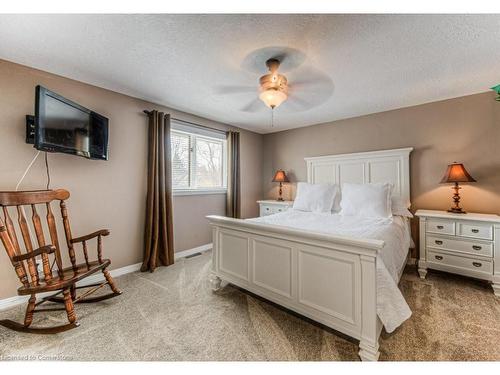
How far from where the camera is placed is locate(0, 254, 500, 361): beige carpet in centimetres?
147

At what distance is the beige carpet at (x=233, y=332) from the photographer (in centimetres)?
147

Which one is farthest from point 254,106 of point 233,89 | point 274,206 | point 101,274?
point 101,274

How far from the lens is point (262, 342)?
1.57 metres

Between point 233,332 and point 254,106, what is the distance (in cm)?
266

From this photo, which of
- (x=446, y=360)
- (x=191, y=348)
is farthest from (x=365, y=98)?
(x=191, y=348)

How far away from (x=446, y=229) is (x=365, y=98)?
5.98 feet

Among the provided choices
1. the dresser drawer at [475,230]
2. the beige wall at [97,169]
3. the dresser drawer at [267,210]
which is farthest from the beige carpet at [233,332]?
the dresser drawer at [267,210]

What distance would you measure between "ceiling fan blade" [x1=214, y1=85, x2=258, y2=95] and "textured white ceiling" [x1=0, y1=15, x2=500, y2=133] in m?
0.06

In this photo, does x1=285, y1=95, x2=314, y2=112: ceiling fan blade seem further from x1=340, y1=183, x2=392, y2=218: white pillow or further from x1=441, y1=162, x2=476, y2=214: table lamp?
x1=441, y1=162, x2=476, y2=214: table lamp

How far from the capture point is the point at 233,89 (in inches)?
102

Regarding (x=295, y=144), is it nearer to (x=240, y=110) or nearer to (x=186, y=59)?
(x=240, y=110)

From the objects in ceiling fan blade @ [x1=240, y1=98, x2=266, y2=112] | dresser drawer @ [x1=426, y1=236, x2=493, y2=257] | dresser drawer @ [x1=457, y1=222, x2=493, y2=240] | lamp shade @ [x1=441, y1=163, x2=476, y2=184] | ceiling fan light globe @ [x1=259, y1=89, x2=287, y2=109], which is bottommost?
Result: dresser drawer @ [x1=426, y1=236, x2=493, y2=257]

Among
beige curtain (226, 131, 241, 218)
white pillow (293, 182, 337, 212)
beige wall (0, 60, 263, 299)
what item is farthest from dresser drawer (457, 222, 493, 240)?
beige wall (0, 60, 263, 299)

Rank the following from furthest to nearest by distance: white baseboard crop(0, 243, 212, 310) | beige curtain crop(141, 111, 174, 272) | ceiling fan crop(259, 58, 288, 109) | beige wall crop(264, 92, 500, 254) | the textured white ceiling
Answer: beige curtain crop(141, 111, 174, 272) → beige wall crop(264, 92, 500, 254) → white baseboard crop(0, 243, 212, 310) → ceiling fan crop(259, 58, 288, 109) → the textured white ceiling
